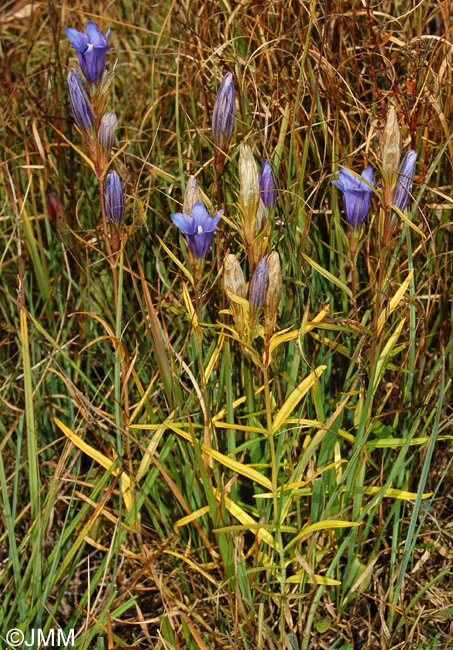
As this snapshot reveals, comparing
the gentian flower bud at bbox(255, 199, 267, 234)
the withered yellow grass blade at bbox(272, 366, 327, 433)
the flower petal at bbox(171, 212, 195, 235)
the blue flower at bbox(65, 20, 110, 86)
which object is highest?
the blue flower at bbox(65, 20, 110, 86)

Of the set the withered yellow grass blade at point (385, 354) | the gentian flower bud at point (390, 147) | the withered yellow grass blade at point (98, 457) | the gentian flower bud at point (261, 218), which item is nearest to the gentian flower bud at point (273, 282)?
the gentian flower bud at point (261, 218)

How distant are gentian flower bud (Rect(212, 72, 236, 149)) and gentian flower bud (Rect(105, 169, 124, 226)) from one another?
211 millimetres

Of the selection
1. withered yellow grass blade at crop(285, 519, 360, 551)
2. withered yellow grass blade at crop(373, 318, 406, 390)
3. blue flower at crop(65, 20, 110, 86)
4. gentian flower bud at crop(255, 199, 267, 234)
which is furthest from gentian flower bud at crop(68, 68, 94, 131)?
withered yellow grass blade at crop(285, 519, 360, 551)

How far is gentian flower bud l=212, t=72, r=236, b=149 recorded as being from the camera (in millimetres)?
1184

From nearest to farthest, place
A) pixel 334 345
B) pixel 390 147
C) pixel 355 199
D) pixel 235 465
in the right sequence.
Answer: pixel 390 147 → pixel 355 199 → pixel 235 465 → pixel 334 345

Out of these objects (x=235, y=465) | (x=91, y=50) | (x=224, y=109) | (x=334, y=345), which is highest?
(x=91, y=50)

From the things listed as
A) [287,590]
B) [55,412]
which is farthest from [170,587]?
[55,412]

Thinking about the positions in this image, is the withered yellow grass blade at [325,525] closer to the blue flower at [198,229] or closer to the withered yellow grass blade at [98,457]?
the withered yellow grass blade at [98,457]

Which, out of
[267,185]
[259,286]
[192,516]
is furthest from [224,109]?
[192,516]

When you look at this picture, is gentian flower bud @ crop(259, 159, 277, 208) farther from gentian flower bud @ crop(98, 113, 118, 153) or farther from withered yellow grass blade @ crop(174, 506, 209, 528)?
withered yellow grass blade @ crop(174, 506, 209, 528)

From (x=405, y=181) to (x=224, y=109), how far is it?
A: 358mm

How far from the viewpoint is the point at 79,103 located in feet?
3.73

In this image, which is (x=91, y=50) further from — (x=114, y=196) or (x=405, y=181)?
(x=405, y=181)

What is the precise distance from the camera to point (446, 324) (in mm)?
1486
